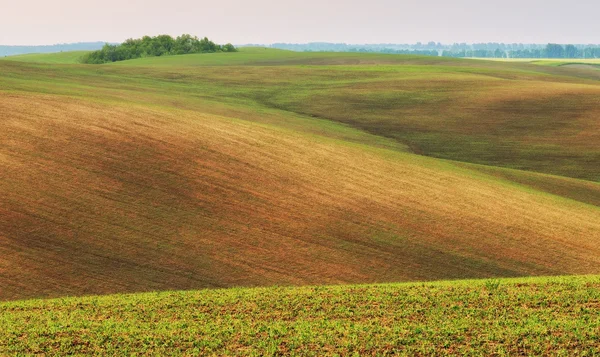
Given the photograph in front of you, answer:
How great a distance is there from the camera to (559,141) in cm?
5197

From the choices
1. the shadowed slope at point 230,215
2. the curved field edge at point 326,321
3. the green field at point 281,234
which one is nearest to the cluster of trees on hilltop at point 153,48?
the green field at point 281,234

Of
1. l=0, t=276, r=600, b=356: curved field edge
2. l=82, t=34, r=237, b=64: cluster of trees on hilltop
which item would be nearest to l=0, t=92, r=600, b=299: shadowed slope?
l=0, t=276, r=600, b=356: curved field edge

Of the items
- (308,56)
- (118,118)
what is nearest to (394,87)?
(118,118)

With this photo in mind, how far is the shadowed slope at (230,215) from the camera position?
901 inches

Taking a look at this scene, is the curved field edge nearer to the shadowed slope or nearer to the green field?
the green field

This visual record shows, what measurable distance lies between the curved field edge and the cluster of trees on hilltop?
445 feet

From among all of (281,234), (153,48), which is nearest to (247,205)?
(281,234)

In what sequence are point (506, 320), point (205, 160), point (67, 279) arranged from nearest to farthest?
point (506, 320)
point (67, 279)
point (205, 160)

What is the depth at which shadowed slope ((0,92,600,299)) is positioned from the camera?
22.9 metres

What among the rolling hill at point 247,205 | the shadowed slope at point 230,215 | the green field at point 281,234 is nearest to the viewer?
the green field at point 281,234

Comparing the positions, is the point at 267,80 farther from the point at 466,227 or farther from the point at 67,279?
the point at 67,279

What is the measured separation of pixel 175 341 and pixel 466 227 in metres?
16.4

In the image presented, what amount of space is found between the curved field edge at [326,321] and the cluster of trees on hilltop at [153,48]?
136 meters

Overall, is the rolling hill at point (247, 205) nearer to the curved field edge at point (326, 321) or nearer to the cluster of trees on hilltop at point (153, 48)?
the curved field edge at point (326, 321)
